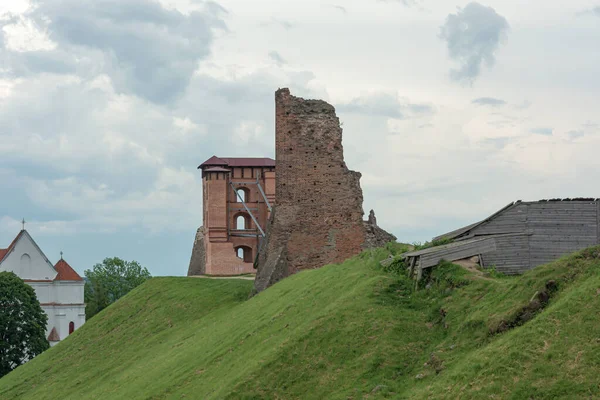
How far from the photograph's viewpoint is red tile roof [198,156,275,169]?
54500 millimetres

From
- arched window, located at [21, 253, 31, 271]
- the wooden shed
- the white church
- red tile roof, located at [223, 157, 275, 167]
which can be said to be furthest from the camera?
arched window, located at [21, 253, 31, 271]

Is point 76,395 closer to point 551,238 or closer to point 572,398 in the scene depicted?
point 551,238

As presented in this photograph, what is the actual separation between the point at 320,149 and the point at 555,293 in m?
16.5

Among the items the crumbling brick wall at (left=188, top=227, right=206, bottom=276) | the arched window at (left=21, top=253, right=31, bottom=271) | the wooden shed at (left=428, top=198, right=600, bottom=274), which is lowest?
the wooden shed at (left=428, top=198, right=600, bottom=274)

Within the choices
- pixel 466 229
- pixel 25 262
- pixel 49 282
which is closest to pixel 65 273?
pixel 49 282

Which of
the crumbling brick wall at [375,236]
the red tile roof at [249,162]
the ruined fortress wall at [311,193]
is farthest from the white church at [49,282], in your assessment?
the crumbling brick wall at [375,236]

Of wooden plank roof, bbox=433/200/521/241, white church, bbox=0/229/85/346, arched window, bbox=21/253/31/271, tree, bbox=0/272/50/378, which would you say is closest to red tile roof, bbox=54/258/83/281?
white church, bbox=0/229/85/346

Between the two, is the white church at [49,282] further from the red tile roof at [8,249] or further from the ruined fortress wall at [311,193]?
the ruined fortress wall at [311,193]

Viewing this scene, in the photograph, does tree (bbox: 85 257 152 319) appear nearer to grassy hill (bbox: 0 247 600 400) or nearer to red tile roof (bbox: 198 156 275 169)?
red tile roof (bbox: 198 156 275 169)

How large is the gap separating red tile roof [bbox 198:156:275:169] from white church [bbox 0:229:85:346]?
23048 millimetres

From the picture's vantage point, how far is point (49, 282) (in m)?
73.6

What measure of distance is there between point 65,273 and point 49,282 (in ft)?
5.00

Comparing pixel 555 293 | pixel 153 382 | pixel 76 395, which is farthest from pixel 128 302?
pixel 555 293

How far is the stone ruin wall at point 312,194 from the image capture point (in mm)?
30516
